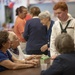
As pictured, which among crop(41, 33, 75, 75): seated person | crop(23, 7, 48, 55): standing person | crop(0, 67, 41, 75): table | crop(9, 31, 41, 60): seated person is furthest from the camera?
crop(23, 7, 48, 55): standing person

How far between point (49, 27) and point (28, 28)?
1.51 ft

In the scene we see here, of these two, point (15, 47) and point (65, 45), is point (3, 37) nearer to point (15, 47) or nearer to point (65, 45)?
point (15, 47)

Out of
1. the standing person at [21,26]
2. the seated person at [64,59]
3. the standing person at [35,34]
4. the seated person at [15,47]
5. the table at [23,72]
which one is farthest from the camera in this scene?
the standing person at [21,26]

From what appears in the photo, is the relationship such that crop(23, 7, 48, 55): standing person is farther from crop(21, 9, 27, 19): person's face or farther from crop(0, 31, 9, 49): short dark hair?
crop(0, 31, 9, 49): short dark hair

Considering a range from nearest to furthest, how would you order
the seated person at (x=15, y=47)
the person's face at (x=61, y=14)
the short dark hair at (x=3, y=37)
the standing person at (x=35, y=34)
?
the short dark hair at (x=3, y=37) < the seated person at (x=15, y=47) < the person's face at (x=61, y=14) < the standing person at (x=35, y=34)

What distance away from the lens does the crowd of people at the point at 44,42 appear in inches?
72.9

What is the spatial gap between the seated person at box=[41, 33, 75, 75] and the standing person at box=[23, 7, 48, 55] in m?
2.02

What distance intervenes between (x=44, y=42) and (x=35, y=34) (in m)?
0.22

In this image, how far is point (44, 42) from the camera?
13.1 ft

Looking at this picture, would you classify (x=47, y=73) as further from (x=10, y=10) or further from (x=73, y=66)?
(x=10, y=10)

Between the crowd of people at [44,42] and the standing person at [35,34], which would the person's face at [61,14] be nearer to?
the crowd of people at [44,42]

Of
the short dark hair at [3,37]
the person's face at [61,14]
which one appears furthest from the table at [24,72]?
the person's face at [61,14]

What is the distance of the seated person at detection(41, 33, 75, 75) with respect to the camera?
1.81 meters

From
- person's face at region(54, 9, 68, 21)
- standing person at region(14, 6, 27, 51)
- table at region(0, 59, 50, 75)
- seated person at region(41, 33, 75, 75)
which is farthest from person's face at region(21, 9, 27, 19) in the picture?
seated person at region(41, 33, 75, 75)
